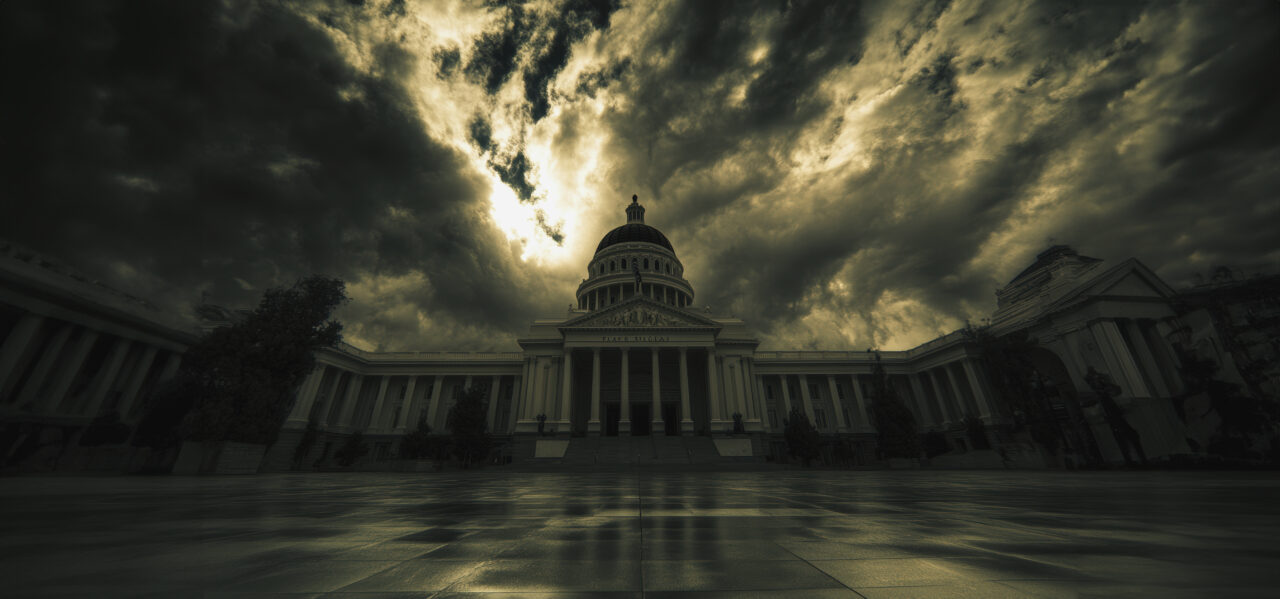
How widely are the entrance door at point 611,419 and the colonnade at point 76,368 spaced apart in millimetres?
33412

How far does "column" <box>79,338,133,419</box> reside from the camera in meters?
26.5

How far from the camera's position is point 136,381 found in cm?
2872

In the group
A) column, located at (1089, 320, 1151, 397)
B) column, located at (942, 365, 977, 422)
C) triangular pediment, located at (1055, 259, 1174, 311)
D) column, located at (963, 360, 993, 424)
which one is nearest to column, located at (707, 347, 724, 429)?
column, located at (963, 360, 993, 424)

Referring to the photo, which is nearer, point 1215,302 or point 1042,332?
point 1215,302

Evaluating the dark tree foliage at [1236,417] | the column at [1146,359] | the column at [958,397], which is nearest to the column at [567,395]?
the column at [958,397]

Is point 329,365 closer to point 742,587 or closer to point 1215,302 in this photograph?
point 742,587

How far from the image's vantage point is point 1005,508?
5.36 meters

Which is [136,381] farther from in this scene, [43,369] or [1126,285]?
[1126,285]

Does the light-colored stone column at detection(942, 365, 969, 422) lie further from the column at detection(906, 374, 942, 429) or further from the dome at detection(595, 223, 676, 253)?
the dome at detection(595, 223, 676, 253)

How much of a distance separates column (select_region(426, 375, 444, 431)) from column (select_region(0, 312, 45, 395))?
2617 centimetres

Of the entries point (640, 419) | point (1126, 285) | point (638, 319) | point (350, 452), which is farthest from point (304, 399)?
point (1126, 285)

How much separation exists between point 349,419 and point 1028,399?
190 ft

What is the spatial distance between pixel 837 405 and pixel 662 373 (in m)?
19.0

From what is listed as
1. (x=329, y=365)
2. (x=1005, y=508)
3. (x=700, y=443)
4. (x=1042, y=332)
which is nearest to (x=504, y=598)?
(x=1005, y=508)
